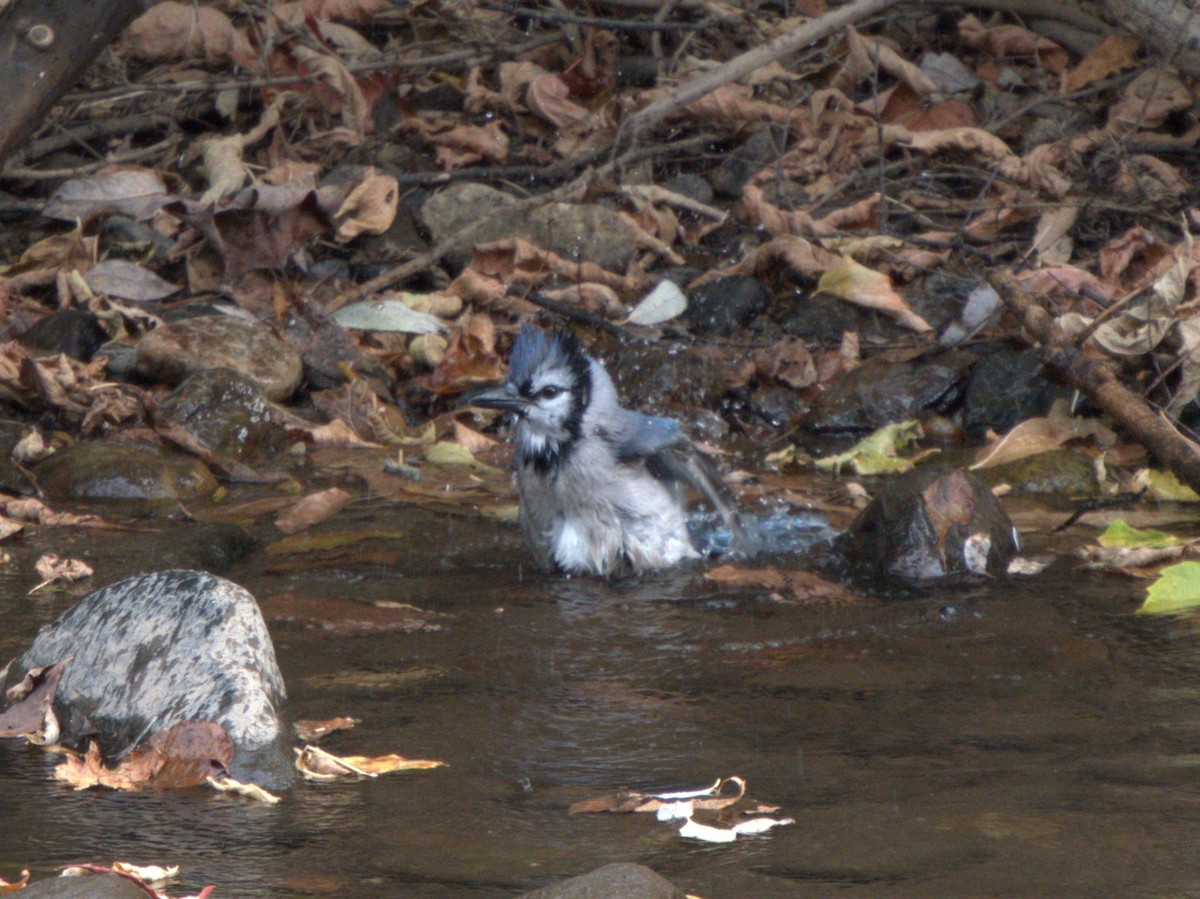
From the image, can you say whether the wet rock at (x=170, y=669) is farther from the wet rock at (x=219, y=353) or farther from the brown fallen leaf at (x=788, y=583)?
the wet rock at (x=219, y=353)

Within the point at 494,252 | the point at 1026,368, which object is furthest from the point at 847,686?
the point at 494,252

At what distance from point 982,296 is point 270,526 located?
10.2 ft

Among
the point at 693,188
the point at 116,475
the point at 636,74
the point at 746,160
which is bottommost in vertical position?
the point at 116,475

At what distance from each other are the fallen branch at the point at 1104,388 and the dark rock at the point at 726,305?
1.31 meters

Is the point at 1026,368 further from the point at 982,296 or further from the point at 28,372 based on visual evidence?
the point at 28,372

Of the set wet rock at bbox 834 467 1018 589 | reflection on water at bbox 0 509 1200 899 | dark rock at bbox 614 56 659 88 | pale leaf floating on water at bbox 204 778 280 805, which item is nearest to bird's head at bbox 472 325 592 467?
reflection on water at bbox 0 509 1200 899

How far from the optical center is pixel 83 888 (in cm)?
203

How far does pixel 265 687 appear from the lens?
284cm

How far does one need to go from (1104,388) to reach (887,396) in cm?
120

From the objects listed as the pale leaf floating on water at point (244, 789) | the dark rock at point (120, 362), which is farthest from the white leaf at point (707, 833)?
the dark rock at point (120, 362)

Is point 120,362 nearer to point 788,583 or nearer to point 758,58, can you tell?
point 758,58

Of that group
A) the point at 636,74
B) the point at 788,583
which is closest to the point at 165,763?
the point at 788,583

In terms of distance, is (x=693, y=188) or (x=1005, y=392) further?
(x=693, y=188)

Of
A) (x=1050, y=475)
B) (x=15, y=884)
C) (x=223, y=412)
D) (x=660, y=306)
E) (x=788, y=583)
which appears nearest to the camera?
(x=15, y=884)
